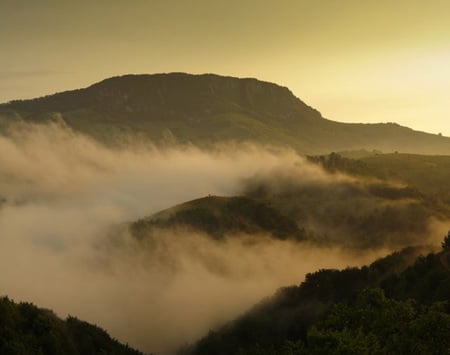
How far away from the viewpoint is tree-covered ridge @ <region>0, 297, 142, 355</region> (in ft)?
196

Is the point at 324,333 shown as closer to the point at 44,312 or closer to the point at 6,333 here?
the point at 6,333

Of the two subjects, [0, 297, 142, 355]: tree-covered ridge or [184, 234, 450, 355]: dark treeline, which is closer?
[184, 234, 450, 355]: dark treeline

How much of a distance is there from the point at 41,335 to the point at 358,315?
3666cm

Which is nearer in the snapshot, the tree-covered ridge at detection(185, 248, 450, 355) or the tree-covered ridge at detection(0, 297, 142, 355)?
the tree-covered ridge at detection(185, 248, 450, 355)

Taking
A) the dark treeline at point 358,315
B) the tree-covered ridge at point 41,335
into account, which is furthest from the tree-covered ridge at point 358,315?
the tree-covered ridge at point 41,335

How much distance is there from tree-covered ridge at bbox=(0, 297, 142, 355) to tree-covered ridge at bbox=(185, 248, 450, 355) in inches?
835

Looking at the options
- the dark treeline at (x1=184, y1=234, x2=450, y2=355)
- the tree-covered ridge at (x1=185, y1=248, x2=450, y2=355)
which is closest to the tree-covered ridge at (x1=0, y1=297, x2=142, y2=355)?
the dark treeline at (x1=184, y1=234, x2=450, y2=355)

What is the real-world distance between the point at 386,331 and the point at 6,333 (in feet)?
132

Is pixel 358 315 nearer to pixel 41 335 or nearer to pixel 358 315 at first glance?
pixel 358 315

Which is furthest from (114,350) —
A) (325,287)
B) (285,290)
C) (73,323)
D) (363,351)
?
(285,290)

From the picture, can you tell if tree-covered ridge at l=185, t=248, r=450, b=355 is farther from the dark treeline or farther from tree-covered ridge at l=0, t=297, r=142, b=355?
tree-covered ridge at l=0, t=297, r=142, b=355

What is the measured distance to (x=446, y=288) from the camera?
69.9 m

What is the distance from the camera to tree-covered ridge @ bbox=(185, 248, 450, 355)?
41812mm

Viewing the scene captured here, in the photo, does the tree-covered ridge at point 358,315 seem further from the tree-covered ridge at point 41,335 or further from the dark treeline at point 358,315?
the tree-covered ridge at point 41,335
